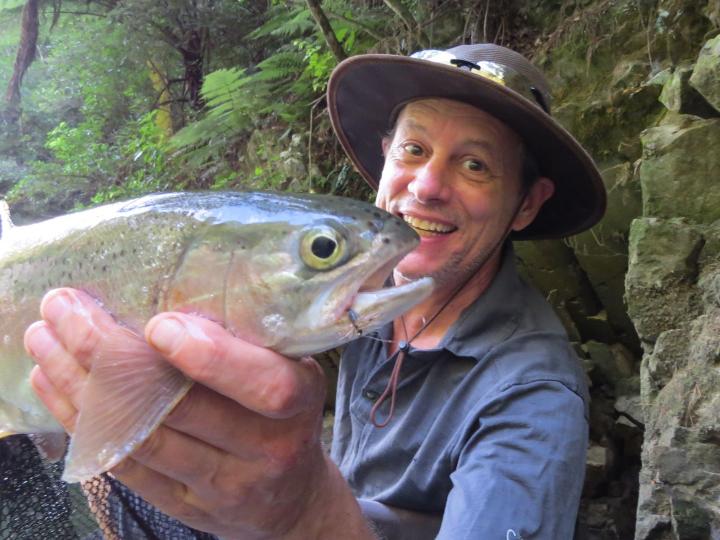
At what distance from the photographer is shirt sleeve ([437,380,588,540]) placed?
178 centimetres

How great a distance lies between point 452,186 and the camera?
2.64m

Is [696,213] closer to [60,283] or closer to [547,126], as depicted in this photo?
[547,126]

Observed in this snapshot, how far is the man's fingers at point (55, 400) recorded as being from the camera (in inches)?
63.2

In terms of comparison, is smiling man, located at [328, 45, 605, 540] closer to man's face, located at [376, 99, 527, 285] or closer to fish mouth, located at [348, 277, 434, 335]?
man's face, located at [376, 99, 527, 285]

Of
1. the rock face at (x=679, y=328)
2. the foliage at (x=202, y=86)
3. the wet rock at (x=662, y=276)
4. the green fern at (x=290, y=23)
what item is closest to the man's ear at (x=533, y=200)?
the rock face at (x=679, y=328)

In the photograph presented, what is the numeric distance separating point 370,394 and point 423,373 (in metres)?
0.25

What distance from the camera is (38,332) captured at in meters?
1.58

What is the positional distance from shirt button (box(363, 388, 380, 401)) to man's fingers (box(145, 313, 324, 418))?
43.6 inches

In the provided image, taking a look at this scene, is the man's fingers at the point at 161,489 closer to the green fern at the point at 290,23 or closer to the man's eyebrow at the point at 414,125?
the man's eyebrow at the point at 414,125

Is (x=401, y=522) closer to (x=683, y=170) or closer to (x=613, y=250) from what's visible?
(x=683, y=170)

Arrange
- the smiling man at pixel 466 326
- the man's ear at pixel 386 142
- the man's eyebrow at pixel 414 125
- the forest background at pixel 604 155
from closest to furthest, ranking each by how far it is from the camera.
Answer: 1. the smiling man at pixel 466 326
2. the man's eyebrow at pixel 414 125
3. the man's ear at pixel 386 142
4. the forest background at pixel 604 155

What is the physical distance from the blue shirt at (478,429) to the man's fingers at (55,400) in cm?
105

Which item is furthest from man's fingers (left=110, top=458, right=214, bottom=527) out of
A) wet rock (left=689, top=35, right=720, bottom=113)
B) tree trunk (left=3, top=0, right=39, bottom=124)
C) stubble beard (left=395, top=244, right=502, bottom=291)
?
tree trunk (left=3, top=0, right=39, bottom=124)

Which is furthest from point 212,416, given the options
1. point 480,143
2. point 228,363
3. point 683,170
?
point 683,170
